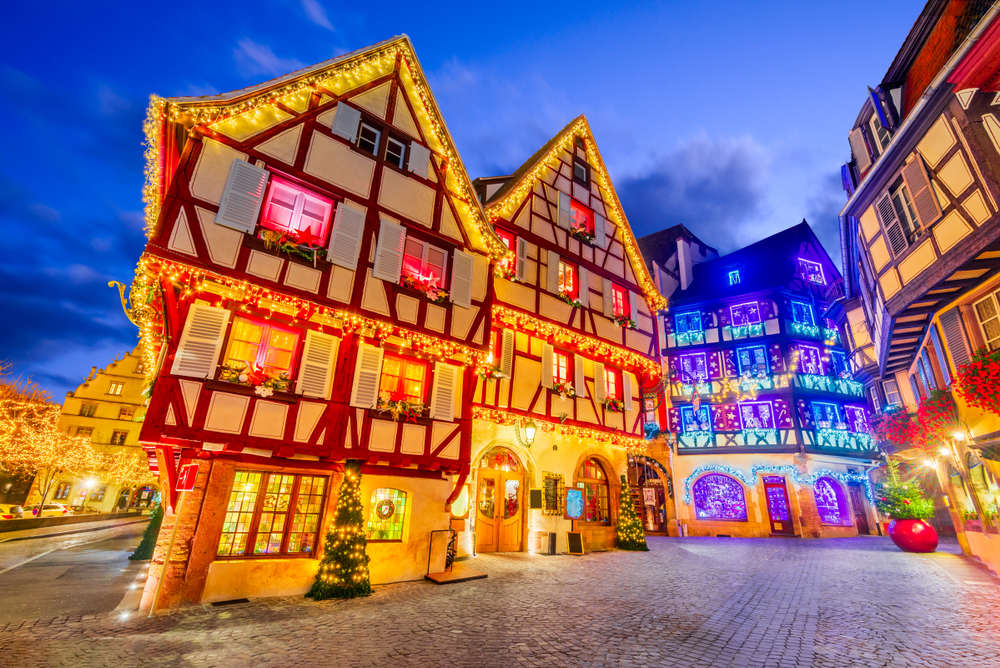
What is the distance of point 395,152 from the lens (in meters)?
12.4

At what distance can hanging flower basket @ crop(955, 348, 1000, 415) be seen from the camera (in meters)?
8.61

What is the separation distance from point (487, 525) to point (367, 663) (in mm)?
8879

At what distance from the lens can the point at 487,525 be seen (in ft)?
44.9

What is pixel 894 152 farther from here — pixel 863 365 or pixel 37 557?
pixel 37 557

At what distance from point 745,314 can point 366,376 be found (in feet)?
81.1

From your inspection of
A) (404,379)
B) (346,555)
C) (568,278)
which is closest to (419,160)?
(404,379)

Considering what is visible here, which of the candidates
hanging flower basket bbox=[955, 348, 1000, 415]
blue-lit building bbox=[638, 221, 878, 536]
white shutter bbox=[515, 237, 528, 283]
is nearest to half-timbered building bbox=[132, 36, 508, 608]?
white shutter bbox=[515, 237, 528, 283]

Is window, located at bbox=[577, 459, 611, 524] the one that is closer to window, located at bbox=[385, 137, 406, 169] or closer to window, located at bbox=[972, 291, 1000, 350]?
window, located at bbox=[972, 291, 1000, 350]

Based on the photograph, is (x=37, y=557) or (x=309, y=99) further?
(x=37, y=557)

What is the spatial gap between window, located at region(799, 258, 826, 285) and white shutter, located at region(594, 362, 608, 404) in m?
19.2

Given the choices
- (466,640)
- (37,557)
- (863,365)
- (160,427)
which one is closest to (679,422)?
(863,365)

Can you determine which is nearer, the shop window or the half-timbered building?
the half-timbered building

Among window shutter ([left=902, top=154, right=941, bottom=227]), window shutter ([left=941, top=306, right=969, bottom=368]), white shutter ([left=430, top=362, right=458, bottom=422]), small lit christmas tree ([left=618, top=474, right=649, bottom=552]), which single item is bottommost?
small lit christmas tree ([left=618, top=474, right=649, bottom=552])

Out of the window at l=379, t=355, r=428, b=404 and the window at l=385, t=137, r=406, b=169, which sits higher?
the window at l=385, t=137, r=406, b=169
